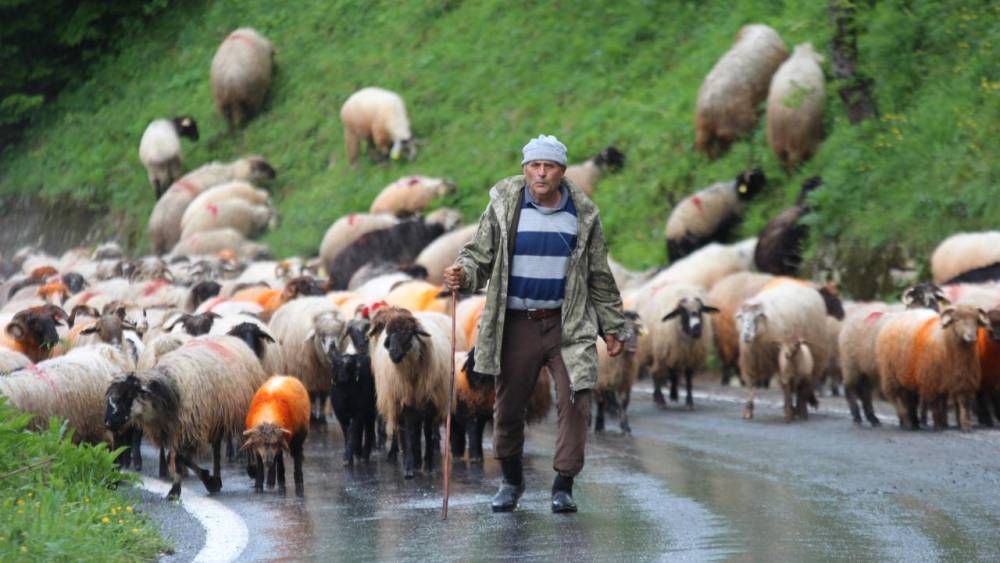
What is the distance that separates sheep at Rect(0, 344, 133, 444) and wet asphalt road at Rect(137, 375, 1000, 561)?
1.02 metres

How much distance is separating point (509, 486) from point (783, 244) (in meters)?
14.8

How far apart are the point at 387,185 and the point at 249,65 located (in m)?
8.90

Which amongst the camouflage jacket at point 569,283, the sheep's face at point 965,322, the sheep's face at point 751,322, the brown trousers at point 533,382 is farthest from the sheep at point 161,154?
the brown trousers at point 533,382

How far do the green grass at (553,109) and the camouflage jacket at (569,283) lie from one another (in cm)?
1254

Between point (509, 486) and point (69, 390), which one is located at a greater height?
point (69, 390)

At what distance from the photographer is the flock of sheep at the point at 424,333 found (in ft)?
42.1

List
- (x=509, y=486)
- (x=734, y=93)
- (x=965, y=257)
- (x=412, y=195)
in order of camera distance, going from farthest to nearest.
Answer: (x=412, y=195)
(x=734, y=93)
(x=965, y=257)
(x=509, y=486)

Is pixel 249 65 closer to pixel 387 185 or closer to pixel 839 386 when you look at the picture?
pixel 387 185

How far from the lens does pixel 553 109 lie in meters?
35.5

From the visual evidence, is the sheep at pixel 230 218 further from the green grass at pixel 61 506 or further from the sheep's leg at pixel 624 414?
the green grass at pixel 61 506

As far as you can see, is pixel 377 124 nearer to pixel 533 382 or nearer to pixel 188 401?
pixel 188 401

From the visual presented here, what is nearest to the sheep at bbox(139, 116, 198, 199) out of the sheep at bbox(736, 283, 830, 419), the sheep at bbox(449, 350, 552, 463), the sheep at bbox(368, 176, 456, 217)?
the sheep at bbox(368, 176, 456, 217)

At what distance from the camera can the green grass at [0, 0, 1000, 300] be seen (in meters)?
23.8

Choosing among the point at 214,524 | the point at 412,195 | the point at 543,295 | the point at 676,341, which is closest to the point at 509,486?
the point at 543,295
